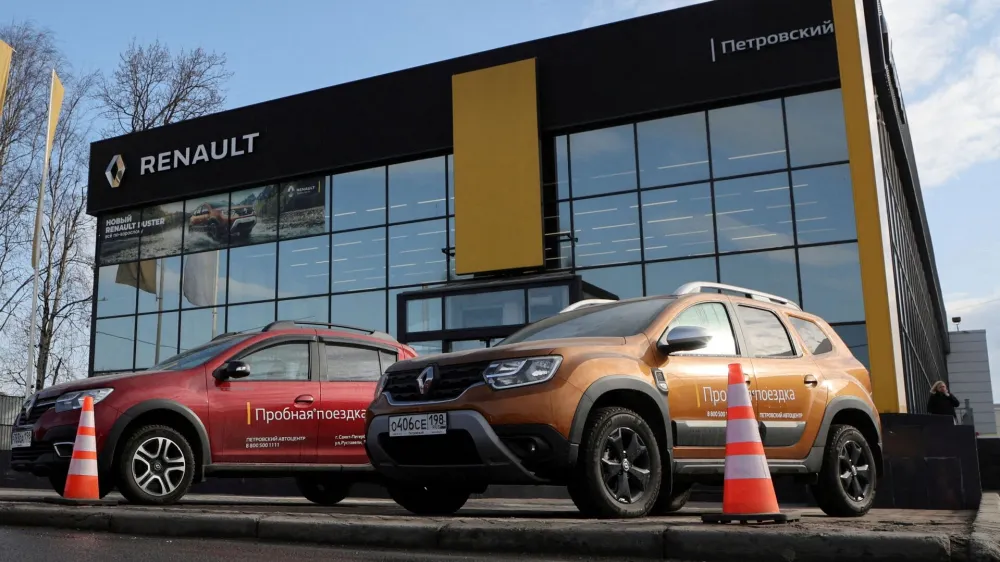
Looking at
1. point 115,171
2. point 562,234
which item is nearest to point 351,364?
point 562,234

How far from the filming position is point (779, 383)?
7418mm

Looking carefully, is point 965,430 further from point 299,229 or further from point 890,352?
point 299,229

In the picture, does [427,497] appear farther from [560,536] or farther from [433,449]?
[560,536]

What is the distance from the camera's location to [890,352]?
1717 cm

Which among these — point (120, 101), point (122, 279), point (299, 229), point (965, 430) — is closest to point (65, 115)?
point (120, 101)

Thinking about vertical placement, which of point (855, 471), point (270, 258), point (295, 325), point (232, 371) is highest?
point (270, 258)

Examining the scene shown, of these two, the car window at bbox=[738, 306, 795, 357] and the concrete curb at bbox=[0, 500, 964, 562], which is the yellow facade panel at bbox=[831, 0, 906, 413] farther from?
the concrete curb at bbox=[0, 500, 964, 562]

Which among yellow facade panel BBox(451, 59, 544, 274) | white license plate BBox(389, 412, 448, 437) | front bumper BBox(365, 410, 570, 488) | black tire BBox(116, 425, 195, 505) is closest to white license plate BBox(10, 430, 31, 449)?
black tire BBox(116, 425, 195, 505)

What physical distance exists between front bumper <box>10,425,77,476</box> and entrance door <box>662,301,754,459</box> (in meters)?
5.31

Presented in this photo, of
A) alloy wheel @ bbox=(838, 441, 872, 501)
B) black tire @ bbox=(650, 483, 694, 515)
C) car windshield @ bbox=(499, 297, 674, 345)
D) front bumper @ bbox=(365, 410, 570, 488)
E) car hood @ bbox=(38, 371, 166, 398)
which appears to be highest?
car windshield @ bbox=(499, 297, 674, 345)

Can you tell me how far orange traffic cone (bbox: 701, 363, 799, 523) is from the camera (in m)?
5.54

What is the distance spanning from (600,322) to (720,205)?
502 inches

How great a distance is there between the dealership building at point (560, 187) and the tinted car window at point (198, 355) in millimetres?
10787

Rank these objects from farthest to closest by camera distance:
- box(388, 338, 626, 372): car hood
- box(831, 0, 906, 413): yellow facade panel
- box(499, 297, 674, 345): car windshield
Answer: box(831, 0, 906, 413): yellow facade panel, box(499, 297, 674, 345): car windshield, box(388, 338, 626, 372): car hood
